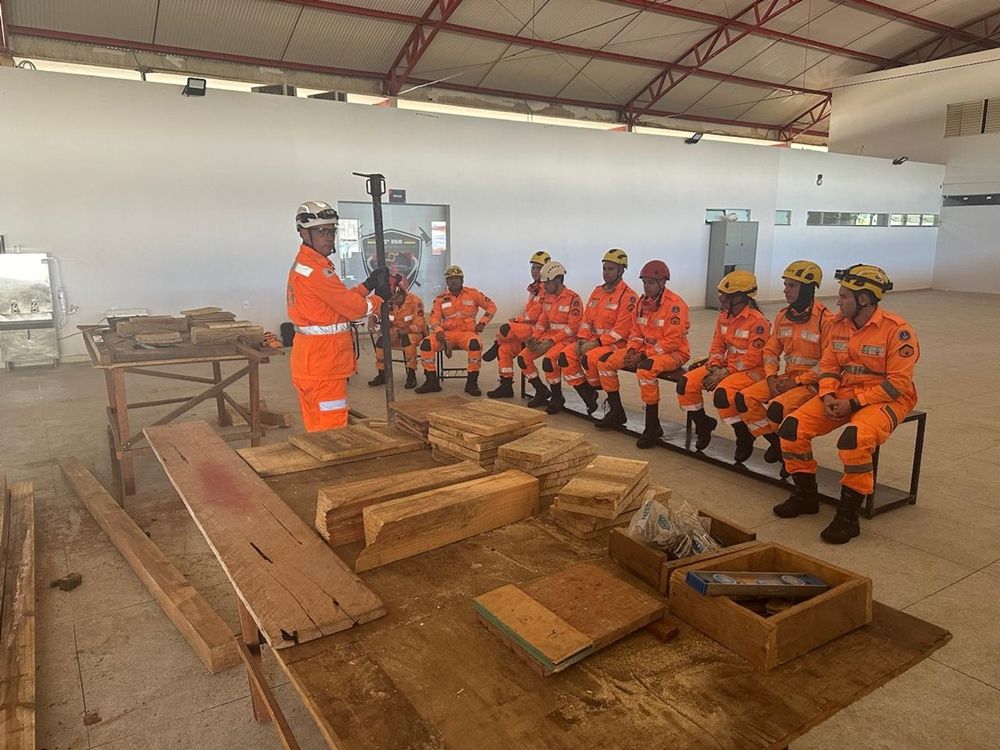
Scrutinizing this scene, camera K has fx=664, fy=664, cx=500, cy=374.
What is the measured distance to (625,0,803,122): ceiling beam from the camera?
13227mm

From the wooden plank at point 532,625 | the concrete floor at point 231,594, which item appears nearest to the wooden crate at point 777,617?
the wooden plank at point 532,625

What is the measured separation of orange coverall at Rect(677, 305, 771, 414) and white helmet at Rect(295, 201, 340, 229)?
2.99m

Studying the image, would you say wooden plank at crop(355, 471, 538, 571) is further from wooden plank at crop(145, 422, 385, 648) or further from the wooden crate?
the wooden crate

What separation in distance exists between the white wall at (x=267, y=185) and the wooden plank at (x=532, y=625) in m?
10.4

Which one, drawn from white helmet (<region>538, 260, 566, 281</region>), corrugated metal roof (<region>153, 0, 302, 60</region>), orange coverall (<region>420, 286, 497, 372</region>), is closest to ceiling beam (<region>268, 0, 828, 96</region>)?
corrugated metal roof (<region>153, 0, 302, 60</region>)

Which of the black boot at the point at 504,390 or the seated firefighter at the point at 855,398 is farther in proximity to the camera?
the black boot at the point at 504,390

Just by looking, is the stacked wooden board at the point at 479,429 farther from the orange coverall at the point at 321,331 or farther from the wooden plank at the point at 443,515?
the orange coverall at the point at 321,331

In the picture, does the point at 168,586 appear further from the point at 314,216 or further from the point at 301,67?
the point at 301,67

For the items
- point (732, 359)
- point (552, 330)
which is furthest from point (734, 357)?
point (552, 330)

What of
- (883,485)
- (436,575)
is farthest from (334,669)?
(883,485)

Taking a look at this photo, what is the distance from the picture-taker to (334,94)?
12281 mm

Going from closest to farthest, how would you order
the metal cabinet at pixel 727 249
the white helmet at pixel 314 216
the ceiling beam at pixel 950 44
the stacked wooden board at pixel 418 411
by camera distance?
the stacked wooden board at pixel 418 411, the white helmet at pixel 314 216, the ceiling beam at pixel 950 44, the metal cabinet at pixel 727 249

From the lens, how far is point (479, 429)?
237 centimetres

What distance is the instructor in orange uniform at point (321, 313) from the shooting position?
4.21 m
